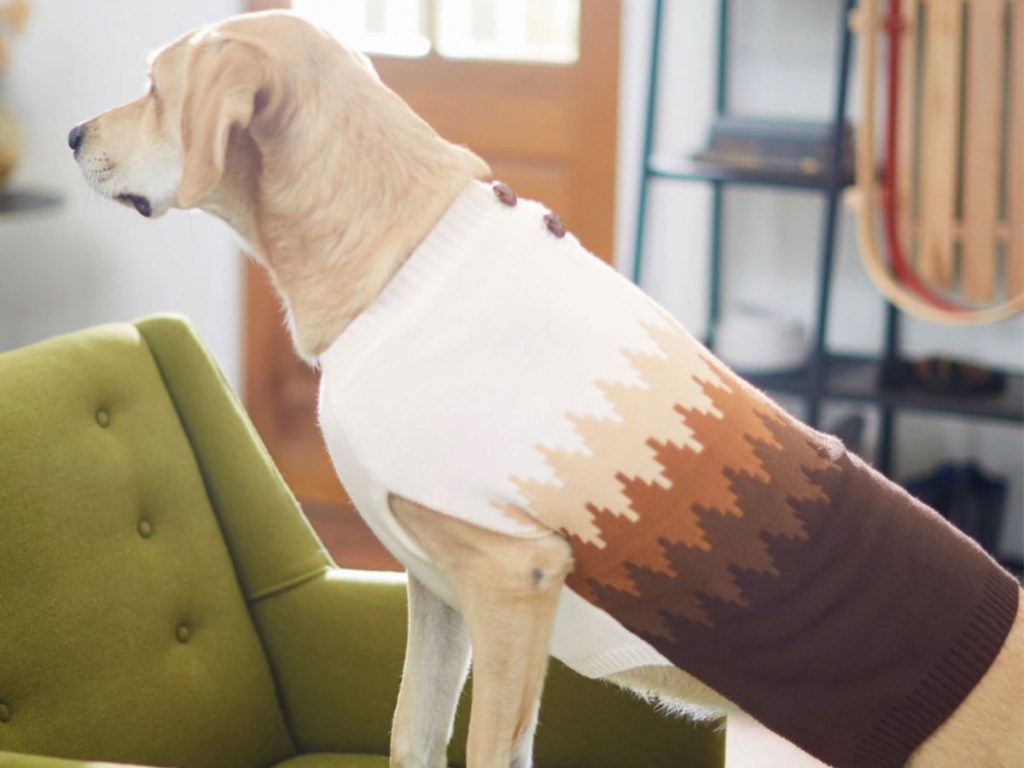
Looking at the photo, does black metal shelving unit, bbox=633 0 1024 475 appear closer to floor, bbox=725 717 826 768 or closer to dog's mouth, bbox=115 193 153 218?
floor, bbox=725 717 826 768

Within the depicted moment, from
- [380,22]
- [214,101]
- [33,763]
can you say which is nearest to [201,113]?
[214,101]

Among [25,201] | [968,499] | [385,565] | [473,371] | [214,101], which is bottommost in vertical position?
[385,565]

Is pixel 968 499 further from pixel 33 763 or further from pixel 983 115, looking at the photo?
pixel 33 763

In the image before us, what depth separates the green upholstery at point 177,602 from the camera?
1557 millimetres

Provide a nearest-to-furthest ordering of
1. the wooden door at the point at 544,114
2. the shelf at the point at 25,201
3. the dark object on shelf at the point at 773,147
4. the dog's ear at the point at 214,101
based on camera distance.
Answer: the dog's ear at the point at 214,101
the dark object on shelf at the point at 773,147
the wooden door at the point at 544,114
the shelf at the point at 25,201

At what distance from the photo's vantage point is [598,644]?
1337mm

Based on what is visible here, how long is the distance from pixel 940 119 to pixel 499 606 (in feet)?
7.13

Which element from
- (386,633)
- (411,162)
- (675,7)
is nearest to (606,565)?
(411,162)

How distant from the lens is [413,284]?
49.9 inches

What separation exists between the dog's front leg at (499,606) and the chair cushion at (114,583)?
48 centimetres

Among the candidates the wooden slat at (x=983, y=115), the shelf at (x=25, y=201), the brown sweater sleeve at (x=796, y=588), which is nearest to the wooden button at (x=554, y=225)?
the brown sweater sleeve at (x=796, y=588)

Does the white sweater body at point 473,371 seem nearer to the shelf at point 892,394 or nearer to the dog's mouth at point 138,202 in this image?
the dog's mouth at point 138,202

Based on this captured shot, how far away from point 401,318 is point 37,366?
0.59 metres

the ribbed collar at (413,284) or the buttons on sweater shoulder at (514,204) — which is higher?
the buttons on sweater shoulder at (514,204)
